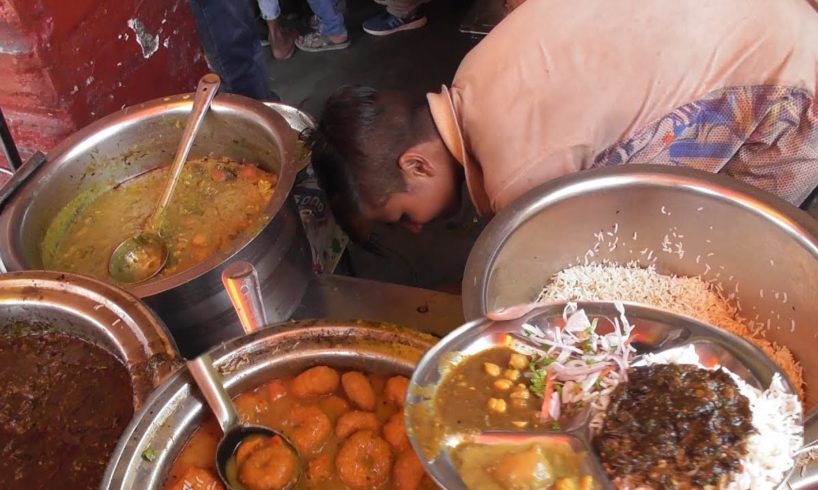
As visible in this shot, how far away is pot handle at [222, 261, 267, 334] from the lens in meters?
1.13

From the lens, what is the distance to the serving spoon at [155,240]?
6.39ft

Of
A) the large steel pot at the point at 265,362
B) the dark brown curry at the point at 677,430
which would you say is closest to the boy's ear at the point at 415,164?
the large steel pot at the point at 265,362

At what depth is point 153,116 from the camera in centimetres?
213

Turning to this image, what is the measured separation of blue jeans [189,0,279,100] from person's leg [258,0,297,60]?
1.08 metres

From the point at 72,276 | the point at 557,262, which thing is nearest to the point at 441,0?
the point at 557,262

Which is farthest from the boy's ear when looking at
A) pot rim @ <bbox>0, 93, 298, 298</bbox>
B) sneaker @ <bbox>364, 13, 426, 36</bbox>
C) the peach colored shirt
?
sneaker @ <bbox>364, 13, 426, 36</bbox>

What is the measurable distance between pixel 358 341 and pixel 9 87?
6.24ft

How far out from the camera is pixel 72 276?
4.74ft

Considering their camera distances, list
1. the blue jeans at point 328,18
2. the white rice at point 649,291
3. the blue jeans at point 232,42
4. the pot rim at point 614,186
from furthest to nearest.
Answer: the blue jeans at point 328,18 < the blue jeans at point 232,42 < the white rice at point 649,291 < the pot rim at point 614,186

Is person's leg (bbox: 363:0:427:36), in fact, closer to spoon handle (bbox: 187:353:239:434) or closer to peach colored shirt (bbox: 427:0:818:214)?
peach colored shirt (bbox: 427:0:818:214)

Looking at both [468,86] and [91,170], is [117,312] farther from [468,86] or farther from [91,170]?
[468,86]

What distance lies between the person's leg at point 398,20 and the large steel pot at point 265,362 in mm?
3930

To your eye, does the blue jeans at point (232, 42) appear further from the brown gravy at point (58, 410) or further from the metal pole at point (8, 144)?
the brown gravy at point (58, 410)

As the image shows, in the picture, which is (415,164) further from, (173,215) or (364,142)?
(173,215)
